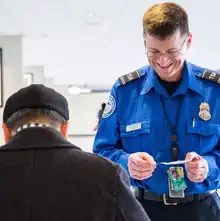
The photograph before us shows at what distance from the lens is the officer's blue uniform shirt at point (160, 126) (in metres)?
1.56

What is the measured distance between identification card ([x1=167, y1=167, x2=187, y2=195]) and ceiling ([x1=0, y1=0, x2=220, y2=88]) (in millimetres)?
3151

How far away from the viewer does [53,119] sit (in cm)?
109

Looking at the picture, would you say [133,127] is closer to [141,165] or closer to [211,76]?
[141,165]

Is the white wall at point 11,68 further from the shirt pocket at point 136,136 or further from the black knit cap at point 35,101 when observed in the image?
the black knit cap at point 35,101

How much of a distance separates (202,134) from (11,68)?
4680 millimetres

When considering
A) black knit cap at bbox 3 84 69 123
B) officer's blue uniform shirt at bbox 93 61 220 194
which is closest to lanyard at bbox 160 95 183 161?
officer's blue uniform shirt at bbox 93 61 220 194

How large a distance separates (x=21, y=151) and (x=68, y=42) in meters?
5.85

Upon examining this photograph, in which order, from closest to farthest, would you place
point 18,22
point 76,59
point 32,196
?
1. point 32,196
2. point 18,22
3. point 76,59

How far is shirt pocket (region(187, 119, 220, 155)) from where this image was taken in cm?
156

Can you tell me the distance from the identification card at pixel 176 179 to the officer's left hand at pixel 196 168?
31 millimetres

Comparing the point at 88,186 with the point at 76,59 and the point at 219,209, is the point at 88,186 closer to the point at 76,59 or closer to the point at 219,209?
the point at 219,209

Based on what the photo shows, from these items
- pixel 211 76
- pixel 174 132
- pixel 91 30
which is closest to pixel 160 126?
pixel 174 132

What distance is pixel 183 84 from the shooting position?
159 centimetres

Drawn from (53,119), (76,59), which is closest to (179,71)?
(53,119)
